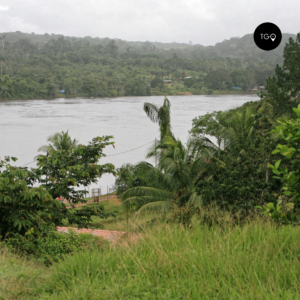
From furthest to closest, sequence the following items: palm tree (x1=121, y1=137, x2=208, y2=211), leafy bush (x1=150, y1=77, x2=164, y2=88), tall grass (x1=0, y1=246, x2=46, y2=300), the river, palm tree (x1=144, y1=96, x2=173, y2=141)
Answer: leafy bush (x1=150, y1=77, x2=164, y2=88), the river, palm tree (x1=144, y1=96, x2=173, y2=141), palm tree (x1=121, y1=137, x2=208, y2=211), tall grass (x1=0, y1=246, x2=46, y2=300)

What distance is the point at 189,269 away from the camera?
2559 mm

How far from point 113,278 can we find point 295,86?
17.4 m

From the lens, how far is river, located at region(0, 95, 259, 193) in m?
46.1

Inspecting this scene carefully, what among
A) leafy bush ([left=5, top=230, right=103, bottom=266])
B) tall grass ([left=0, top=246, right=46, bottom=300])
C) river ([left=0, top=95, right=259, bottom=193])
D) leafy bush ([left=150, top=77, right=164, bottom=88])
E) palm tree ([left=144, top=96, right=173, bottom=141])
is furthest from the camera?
leafy bush ([left=150, top=77, right=164, bottom=88])

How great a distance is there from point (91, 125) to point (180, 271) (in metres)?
57.0

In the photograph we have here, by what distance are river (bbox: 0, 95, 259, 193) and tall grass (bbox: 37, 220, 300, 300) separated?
32.8 meters

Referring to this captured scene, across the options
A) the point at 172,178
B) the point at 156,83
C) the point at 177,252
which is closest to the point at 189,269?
the point at 177,252

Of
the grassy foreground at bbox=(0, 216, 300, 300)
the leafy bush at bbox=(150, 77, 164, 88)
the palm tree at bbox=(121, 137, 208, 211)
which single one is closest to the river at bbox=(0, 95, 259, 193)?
the leafy bush at bbox=(150, 77, 164, 88)

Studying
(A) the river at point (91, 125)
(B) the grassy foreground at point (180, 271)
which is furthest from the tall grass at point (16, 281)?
(A) the river at point (91, 125)

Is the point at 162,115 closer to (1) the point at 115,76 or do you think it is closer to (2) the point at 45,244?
(2) the point at 45,244

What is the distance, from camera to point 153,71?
95125 mm

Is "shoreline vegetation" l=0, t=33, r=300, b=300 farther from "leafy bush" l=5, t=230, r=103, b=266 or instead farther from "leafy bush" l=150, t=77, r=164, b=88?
"leafy bush" l=150, t=77, r=164, b=88

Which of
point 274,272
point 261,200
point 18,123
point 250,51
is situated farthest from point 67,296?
point 250,51

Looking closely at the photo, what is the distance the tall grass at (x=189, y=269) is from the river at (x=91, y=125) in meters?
32.8
